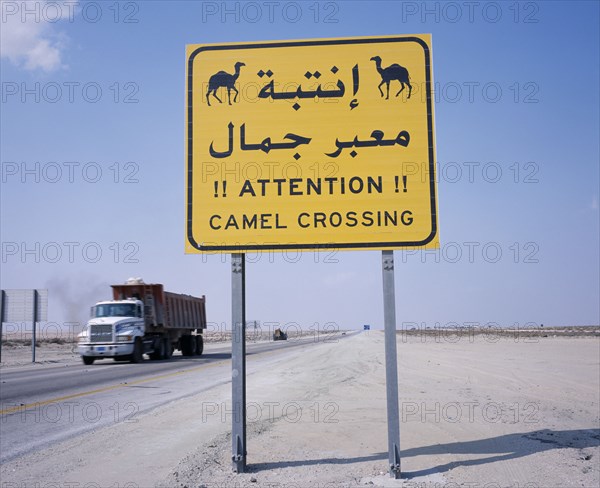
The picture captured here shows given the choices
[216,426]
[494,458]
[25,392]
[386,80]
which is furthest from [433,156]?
[25,392]

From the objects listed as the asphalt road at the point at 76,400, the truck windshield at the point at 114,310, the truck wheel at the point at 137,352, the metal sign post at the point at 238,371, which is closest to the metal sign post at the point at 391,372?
the metal sign post at the point at 238,371

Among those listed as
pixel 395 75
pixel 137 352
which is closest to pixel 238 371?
pixel 395 75

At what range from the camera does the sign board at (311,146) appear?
649 centimetres

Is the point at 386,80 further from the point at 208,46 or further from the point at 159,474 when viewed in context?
the point at 159,474

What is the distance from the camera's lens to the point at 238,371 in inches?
244

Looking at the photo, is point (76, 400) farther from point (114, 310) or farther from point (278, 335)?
point (278, 335)

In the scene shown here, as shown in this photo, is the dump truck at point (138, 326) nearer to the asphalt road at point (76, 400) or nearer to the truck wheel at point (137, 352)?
the truck wheel at point (137, 352)

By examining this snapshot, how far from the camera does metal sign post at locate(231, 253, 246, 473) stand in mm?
6066

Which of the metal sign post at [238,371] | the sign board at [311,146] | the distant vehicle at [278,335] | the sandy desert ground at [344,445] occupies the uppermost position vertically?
the sign board at [311,146]

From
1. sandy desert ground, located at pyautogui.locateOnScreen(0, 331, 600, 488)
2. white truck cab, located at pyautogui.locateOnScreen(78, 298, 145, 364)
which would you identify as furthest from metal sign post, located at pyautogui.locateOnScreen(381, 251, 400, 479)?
white truck cab, located at pyautogui.locateOnScreen(78, 298, 145, 364)

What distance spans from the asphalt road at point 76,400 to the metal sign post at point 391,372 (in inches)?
188

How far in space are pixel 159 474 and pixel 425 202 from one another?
407cm

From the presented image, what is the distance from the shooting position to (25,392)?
1470 centimetres

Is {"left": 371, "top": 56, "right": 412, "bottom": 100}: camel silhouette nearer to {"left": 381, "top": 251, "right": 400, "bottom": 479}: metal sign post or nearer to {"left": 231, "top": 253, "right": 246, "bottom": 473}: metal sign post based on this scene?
{"left": 381, "top": 251, "right": 400, "bottom": 479}: metal sign post
